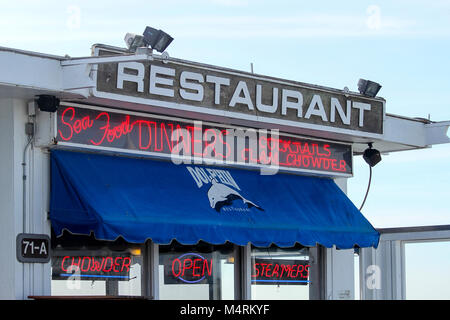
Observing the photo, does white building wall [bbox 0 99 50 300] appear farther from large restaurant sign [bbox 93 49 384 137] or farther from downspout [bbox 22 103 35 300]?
large restaurant sign [bbox 93 49 384 137]

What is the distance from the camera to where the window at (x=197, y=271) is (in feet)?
40.8

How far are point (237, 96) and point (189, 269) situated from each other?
235cm

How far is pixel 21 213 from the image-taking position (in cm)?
1098

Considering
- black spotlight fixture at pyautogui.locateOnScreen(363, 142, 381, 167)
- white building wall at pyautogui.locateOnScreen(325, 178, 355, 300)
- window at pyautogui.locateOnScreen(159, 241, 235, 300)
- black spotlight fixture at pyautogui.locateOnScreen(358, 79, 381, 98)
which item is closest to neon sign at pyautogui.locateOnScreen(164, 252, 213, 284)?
window at pyautogui.locateOnScreen(159, 241, 235, 300)

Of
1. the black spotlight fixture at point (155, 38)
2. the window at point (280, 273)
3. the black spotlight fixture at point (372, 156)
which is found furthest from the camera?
the black spotlight fixture at point (372, 156)

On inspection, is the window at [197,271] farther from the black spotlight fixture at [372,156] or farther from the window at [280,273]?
the black spotlight fixture at [372,156]

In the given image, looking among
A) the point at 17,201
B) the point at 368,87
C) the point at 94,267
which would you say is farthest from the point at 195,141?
the point at 368,87

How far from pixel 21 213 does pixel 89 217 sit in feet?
2.59

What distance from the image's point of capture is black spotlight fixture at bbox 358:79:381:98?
46.2 ft

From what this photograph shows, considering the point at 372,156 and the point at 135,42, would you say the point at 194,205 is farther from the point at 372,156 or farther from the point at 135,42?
the point at 372,156

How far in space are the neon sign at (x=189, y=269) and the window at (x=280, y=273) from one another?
869 millimetres

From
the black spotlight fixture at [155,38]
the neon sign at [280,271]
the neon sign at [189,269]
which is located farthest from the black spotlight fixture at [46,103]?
the neon sign at [280,271]

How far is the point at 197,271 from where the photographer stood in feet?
41.9
